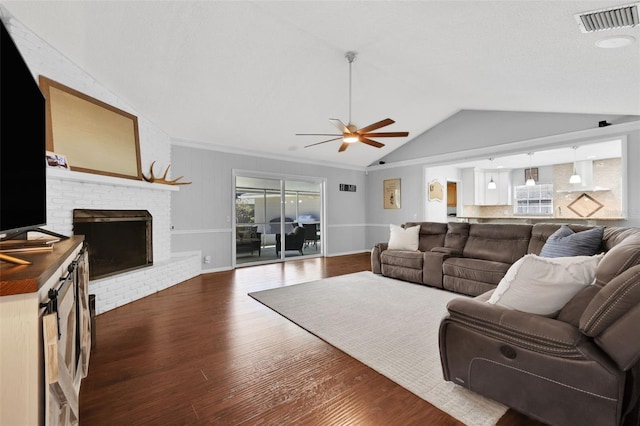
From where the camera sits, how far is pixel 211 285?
15.6ft

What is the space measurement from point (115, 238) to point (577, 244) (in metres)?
5.71

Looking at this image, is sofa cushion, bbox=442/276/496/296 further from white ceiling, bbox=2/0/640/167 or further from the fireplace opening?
the fireplace opening

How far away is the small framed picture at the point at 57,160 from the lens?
116 inches

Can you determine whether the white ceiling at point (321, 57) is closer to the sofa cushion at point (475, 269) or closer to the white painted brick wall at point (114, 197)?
the white painted brick wall at point (114, 197)

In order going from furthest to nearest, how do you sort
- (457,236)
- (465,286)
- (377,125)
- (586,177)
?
(586,177), (457,236), (465,286), (377,125)

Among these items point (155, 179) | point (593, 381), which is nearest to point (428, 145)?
point (155, 179)

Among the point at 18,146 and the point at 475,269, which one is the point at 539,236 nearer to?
the point at 475,269

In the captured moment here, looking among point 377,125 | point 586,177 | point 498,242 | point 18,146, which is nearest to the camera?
point 18,146

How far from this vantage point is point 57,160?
304 centimetres

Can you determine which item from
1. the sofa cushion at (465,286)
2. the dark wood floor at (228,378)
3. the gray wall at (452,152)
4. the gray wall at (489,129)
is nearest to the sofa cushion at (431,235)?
the sofa cushion at (465,286)

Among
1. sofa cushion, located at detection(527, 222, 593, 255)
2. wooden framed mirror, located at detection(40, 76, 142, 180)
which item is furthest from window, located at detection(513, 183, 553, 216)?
wooden framed mirror, located at detection(40, 76, 142, 180)

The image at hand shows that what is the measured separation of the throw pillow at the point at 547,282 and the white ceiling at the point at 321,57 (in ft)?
5.85

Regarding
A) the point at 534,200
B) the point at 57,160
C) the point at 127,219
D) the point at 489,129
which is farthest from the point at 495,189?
the point at 57,160

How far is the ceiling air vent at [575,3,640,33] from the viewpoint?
6.50 ft
